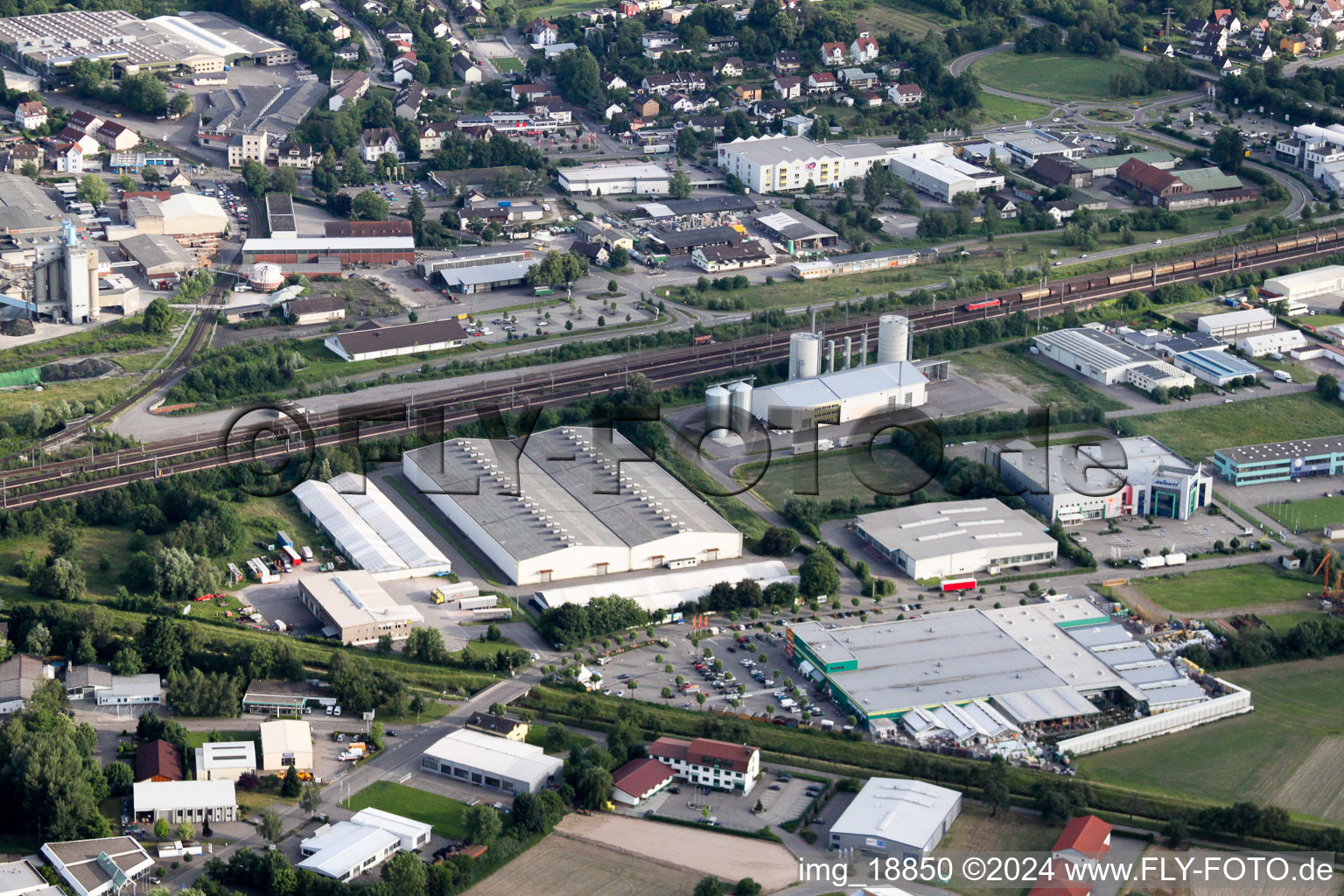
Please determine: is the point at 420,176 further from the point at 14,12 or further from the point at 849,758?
the point at 849,758

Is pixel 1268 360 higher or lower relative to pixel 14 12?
lower

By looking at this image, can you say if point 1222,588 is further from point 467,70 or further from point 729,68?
point 467,70

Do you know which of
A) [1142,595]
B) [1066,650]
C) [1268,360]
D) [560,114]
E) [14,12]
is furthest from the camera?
[14,12]

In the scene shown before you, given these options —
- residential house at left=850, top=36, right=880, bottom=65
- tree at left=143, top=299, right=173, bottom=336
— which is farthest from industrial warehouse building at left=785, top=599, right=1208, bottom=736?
residential house at left=850, top=36, right=880, bottom=65

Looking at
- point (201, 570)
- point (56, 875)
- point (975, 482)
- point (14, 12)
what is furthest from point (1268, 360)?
point (14, 12)

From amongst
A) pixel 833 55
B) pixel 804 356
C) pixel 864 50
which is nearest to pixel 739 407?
pixel 804 356

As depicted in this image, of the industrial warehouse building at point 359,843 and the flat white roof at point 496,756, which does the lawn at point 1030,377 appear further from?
the industrial warehouse building at point 359,843
